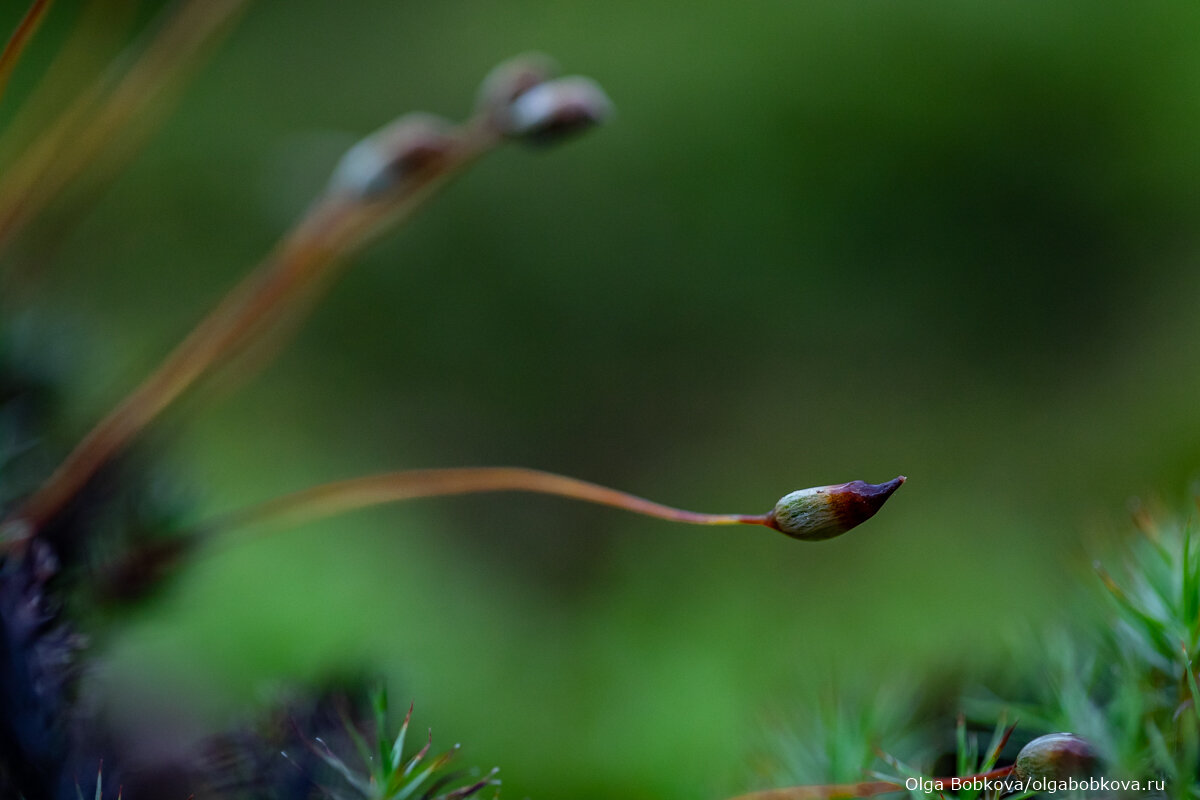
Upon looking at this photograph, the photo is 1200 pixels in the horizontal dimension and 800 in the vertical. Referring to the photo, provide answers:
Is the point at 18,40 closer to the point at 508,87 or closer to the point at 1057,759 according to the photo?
the point at 508,87

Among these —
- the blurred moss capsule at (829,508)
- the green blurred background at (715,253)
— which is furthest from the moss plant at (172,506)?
the green blurred background at (715,253)

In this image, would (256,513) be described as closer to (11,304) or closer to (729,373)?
(11,304)

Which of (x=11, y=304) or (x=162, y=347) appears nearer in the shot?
(x=11, y=304)

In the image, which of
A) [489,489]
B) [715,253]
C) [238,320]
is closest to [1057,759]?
[489,489]

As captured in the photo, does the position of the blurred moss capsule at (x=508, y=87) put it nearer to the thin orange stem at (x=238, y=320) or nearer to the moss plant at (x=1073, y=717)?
the thin orange stem at (x=238, y=320)

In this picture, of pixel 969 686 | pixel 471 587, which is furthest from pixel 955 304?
pixel 969 686
